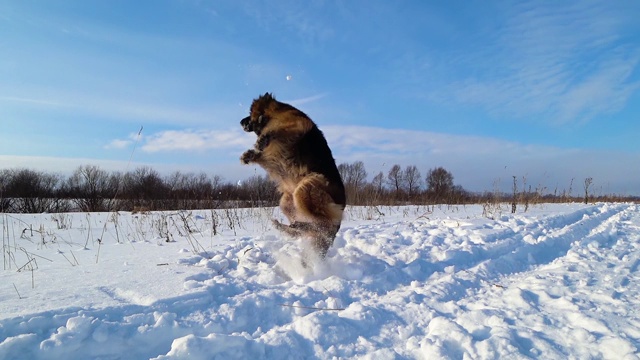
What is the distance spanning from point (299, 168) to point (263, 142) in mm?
602

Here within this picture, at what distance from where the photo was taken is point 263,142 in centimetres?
478

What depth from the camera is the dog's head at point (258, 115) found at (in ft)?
16.5

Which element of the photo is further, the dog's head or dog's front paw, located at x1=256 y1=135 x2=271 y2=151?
the dog's head

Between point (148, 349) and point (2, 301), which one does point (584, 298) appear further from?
point (2, 301)

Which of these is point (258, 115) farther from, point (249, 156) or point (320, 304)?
point (320, 304)

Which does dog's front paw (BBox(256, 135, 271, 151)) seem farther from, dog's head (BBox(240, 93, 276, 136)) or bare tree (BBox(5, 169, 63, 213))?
bare tree (BBox(5, 169, 63, 213))

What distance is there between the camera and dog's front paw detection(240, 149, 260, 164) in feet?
15.9

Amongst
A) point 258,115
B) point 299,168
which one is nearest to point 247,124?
point 258,115

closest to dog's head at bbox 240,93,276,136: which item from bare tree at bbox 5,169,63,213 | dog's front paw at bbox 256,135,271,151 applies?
dog's front paw at bbox 256,135,271,151

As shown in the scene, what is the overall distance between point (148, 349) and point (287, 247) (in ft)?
8.28

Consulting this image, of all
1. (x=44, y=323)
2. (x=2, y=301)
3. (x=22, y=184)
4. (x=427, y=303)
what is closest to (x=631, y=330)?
(x=427, y=303)

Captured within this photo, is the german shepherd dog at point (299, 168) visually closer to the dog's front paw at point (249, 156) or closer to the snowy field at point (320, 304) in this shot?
the dog's front paw at point (249, 156)

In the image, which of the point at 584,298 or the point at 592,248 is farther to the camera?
the point at 592,248

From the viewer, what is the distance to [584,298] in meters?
3.39
